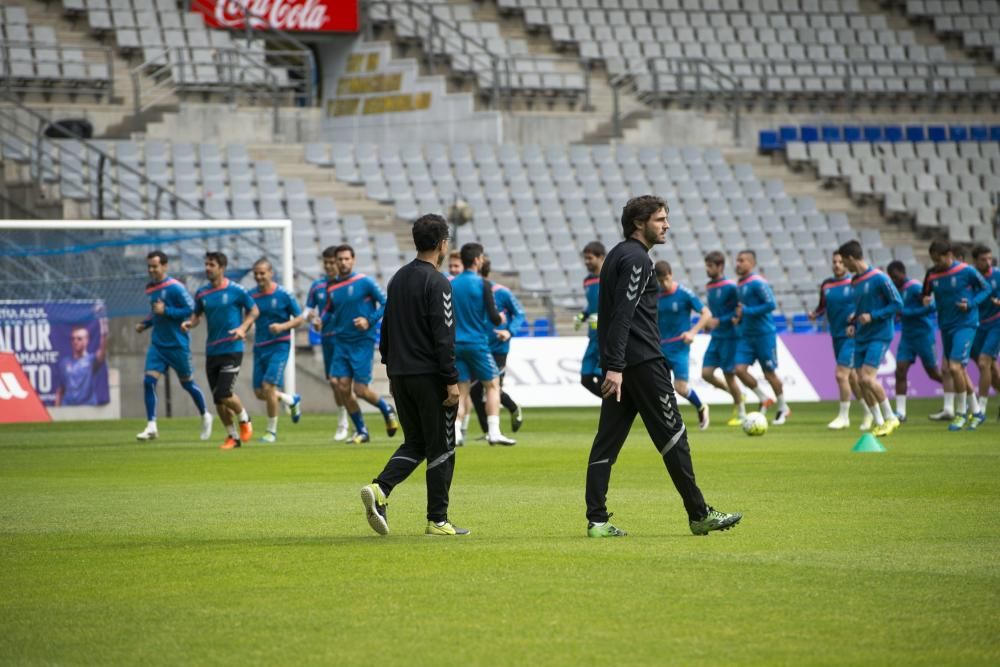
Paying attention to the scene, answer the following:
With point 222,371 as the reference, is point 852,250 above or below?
above

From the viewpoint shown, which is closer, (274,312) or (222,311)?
(222,311)

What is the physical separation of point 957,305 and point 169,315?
9.87 m

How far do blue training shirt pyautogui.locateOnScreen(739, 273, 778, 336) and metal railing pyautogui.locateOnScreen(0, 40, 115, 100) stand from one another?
57.1ft

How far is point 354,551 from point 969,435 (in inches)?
471

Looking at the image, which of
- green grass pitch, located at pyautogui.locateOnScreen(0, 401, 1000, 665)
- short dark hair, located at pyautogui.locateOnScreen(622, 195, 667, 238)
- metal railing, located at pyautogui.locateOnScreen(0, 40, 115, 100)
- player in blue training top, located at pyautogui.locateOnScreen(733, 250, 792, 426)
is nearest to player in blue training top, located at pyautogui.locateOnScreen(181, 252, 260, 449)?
green grass pitch, located at pyautogui.locateOnScreen(0, 401, 1000, 665)

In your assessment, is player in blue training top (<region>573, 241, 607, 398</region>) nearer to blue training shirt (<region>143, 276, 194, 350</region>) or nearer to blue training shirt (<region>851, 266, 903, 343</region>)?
blue training shirt (<region>851, 266, 903, 343</region>)

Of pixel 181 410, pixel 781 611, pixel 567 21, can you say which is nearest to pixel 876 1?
pixel 567 21

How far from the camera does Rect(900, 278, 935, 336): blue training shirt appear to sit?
22469mm

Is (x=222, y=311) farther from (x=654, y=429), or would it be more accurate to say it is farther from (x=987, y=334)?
(x=654, y=429)

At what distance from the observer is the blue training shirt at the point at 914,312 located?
22.5 meters

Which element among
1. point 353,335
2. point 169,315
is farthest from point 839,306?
point 169,315

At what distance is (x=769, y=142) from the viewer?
39594 mm

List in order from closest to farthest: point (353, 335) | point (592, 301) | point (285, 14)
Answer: point (353, 335)
point (592, 301)
point (285, 14)

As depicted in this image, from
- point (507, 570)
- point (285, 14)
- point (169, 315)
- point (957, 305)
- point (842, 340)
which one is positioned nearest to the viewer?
point (507, 570)
